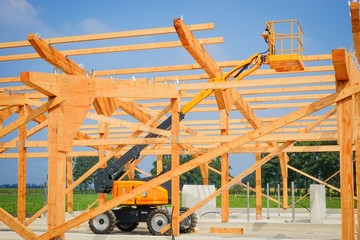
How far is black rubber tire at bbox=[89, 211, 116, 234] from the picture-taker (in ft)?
55.3

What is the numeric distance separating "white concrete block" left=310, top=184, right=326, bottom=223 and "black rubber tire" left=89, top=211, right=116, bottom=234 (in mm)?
6734

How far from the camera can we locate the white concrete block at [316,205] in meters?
19.8

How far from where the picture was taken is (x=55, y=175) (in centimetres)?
1031

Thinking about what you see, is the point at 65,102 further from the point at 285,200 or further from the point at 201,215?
the point at 285,200

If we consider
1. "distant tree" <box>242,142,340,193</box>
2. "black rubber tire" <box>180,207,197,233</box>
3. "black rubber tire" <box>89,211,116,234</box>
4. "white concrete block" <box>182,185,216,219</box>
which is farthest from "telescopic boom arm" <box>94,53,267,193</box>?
"distant tree" <box>242,142,340,193</box>

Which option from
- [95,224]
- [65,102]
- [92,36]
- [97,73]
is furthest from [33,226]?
[65,102]

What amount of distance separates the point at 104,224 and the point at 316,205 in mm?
7193

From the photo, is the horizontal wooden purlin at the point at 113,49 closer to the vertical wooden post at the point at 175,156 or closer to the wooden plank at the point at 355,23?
the vertical wooden post at the point at 175,156

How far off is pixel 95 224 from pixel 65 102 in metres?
7.16

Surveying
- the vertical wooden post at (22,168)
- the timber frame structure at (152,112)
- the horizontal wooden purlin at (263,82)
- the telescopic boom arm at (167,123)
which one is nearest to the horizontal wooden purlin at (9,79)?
the timber frame structure at (152,112)

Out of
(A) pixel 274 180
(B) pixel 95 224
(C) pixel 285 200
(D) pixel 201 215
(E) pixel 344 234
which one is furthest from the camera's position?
(A) pixel 274 180

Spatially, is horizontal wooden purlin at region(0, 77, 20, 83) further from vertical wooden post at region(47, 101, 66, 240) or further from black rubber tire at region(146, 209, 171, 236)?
vertical wooden post at region(47, 101, 66, 240)

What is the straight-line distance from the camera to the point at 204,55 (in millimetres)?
14664

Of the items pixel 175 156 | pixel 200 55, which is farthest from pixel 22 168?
pixel 200 55
